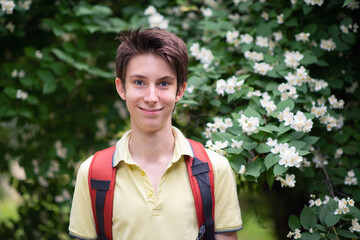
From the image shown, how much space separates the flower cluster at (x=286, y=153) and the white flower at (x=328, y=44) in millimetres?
1085

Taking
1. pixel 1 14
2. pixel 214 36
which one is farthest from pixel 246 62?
pixel 1 14

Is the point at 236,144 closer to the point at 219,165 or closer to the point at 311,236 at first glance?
the point at 219,165

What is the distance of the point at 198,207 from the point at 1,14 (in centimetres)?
239

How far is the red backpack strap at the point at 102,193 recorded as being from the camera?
6.10 feet

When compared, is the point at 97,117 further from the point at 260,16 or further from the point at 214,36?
the point at 260,16

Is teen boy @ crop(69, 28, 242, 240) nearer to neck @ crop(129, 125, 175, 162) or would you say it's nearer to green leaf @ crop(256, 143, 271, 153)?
neck @ crop(129, 125, 175, 162)

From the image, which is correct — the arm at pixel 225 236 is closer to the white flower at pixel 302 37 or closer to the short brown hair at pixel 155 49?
the short brown hair at pixel 155 49

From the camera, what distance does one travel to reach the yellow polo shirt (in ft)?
5.96

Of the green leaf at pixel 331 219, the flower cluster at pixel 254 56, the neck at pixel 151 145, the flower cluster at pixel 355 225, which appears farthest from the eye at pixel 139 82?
the flower cluster at pixel 355 225

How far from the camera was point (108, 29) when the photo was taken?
138 inches

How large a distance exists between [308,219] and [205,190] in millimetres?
842

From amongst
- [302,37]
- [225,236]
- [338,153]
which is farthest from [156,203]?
[302,37]

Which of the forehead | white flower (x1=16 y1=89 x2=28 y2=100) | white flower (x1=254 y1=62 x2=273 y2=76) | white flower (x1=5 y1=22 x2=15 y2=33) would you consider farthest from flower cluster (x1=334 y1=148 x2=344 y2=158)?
white flower (x1=5 y1=22 x2=15 y2=33)

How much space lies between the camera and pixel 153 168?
6.42 feet
